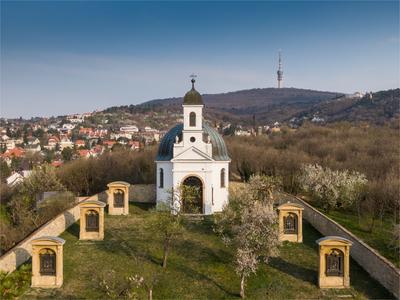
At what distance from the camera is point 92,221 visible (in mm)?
28422

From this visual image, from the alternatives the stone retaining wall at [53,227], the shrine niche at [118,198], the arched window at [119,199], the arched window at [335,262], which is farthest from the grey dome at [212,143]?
the arched window at [335,262]

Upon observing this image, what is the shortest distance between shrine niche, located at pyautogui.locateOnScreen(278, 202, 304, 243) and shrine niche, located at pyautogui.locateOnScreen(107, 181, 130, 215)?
1244 cm

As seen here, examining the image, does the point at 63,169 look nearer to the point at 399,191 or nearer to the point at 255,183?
the point at 255,183

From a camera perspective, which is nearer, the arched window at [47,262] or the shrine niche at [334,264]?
the shrine niche at [334,264]

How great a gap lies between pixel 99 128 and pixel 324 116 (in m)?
82.0

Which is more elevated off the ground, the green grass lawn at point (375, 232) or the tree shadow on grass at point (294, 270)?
the green grass lawn at point (375, 232)

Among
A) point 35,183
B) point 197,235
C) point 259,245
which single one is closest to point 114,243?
point 197,235

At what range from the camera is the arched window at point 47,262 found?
21766 millimetres

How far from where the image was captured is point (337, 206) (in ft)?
121

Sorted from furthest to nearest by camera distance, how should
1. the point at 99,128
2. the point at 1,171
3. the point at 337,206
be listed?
the point at 99,128 < the point at 1,171 < the point at 337,206

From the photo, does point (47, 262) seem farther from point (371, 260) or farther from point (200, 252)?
point (371, 260)

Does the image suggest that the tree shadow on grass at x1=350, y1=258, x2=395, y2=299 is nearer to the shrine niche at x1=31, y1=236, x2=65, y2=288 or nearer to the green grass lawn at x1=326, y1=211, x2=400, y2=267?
the green grass lawn at x1=326, y1=211, x2=400, y2=267

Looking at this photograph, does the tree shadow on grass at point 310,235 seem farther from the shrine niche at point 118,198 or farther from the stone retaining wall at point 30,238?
the stone retaining wall at point 30,238

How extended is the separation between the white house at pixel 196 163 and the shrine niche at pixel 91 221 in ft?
23.5
